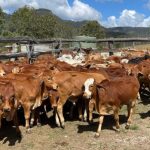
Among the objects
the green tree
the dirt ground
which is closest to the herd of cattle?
the dirt ground

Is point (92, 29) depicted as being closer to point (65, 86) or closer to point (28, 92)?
point (65, 86)

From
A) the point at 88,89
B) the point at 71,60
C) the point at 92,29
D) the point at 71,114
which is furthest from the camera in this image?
the point at 92,29

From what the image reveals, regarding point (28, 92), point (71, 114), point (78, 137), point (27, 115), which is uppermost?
point (28, 92)

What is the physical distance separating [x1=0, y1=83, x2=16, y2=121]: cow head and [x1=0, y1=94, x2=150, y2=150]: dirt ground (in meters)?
0.82

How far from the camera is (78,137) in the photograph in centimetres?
821

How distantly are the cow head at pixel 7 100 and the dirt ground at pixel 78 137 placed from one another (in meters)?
0.82

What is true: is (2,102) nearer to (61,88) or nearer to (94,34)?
(61,88)

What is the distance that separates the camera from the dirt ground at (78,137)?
25.2ft

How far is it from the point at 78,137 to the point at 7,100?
6.18ft

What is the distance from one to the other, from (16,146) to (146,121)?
338 cm

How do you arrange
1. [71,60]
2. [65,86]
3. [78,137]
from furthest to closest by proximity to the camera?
[71,60]
[65,86]
[78,137]

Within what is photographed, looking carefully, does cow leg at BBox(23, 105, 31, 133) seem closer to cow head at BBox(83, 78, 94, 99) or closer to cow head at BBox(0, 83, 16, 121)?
cow head at BBox(0, 83, 16, 121)

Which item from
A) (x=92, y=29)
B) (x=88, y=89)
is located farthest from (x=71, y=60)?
(x=92, y=29)

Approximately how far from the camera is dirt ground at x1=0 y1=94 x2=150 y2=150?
768 centimetres
